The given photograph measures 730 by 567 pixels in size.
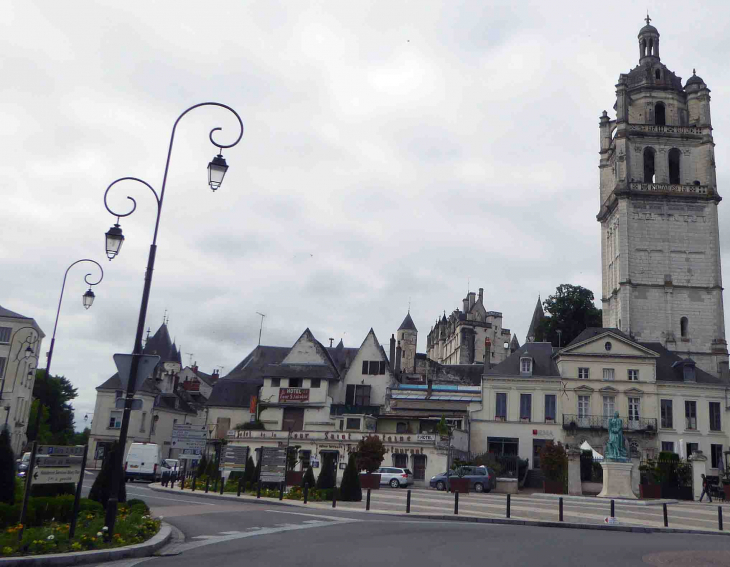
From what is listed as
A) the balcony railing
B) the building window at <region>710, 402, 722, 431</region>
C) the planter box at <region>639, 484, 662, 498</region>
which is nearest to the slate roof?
the balcony railing

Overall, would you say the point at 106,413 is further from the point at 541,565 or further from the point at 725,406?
the point at 541,565

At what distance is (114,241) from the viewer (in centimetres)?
1532

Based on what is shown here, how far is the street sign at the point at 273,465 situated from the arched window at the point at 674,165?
52.8 meters

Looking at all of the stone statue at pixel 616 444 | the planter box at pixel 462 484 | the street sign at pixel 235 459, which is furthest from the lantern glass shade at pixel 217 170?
the stone statue at pixel 616 444

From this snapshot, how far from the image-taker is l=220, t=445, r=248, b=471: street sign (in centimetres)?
3058

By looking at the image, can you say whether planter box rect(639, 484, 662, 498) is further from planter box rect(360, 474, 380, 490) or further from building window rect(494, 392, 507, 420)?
building window rect(494, 392, 507, 420)

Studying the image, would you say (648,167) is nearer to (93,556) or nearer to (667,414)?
(667,414)

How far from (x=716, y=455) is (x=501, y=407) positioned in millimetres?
14466

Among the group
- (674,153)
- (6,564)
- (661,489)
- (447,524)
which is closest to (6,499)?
(6,564)

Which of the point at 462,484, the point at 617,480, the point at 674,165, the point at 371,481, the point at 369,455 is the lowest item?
the point at 371,481

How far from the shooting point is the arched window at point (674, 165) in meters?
65.4

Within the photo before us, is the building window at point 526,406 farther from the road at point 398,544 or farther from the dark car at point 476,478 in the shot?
the road at point 398,544

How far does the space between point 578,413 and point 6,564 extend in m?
43.5

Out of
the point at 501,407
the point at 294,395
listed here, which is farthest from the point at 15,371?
the point at 501,407
